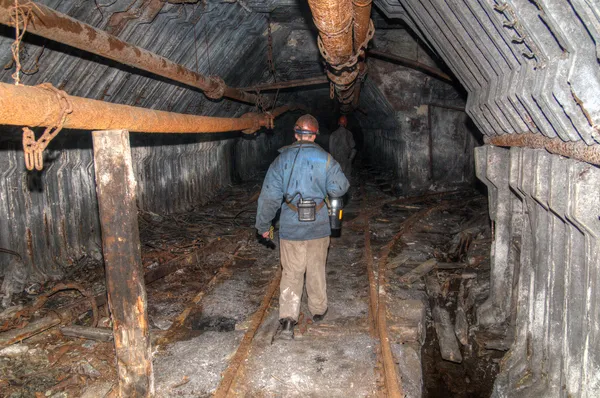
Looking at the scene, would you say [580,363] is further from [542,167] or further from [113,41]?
[113,41]

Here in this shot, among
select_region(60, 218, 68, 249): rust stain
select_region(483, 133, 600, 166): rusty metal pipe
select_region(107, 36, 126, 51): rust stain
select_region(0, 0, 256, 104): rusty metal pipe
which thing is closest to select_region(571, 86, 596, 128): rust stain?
select_region(483, 133, 600, 166): rusty metal pipe

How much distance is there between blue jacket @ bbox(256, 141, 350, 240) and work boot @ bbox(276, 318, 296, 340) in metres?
0.86

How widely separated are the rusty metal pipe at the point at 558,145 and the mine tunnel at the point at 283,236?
0.02m

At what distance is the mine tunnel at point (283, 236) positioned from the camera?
9.71 ft

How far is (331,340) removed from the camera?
186 inches

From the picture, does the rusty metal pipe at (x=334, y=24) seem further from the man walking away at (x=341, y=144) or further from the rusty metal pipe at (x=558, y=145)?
the man walking away at (x=341, y=144)

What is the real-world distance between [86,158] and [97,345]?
3793 mm

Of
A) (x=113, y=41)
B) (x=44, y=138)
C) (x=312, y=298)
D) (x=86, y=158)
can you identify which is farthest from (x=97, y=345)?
(x=86, y=158)

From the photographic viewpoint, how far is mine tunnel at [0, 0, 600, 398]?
2961 mm

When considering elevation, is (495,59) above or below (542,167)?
above

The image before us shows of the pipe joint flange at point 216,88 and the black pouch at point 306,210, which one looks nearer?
the black pouch at point 306,210

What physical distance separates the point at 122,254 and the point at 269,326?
2.10 meters

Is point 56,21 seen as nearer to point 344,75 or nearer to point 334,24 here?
point 334,24

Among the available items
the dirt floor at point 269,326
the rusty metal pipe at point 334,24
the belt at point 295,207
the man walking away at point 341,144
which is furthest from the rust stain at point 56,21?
the man walking away at point 341,144
